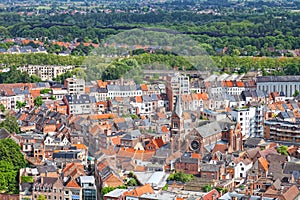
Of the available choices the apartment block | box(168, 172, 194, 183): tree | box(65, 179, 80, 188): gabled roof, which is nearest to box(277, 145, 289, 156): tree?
box(168, 172, 194, 183): tree

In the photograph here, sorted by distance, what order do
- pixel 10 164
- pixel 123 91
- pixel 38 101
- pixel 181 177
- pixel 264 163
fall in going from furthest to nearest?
pixel 123 91, pixel 38 101, pixel 10 164, pixel 264 163, pixel 181 177

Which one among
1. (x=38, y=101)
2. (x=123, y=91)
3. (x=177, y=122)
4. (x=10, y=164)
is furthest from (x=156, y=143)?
(x=38, y=101)

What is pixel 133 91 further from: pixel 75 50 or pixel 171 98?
pixel 75 50

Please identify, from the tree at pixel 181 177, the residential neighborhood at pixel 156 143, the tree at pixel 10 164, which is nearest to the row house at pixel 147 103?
the residential neighborhood at pixel 156 143

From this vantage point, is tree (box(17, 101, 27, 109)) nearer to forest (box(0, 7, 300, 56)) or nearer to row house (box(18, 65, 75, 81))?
row house (box(18, 65, 75, 81))

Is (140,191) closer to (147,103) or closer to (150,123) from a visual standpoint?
(150,123)

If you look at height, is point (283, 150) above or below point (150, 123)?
below

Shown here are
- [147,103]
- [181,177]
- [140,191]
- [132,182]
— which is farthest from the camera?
[147,103]

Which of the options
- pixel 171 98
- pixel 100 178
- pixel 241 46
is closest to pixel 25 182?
pixel 100 178
